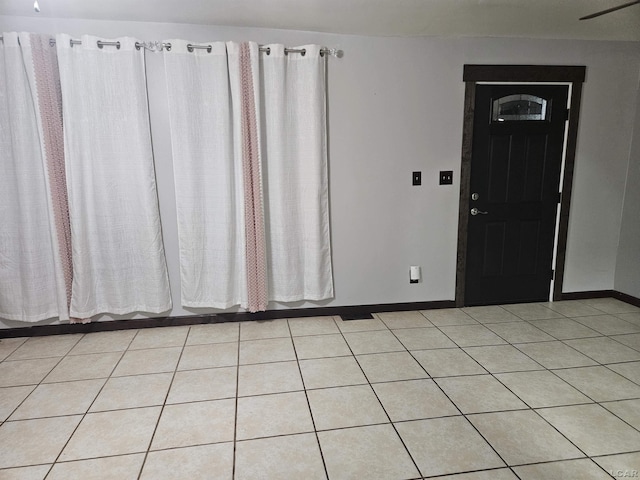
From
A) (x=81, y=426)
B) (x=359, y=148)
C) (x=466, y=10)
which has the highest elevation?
(x=466, y=10)

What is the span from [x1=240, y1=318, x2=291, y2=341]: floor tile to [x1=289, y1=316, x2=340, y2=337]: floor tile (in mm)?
64

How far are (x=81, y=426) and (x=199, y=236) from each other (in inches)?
61.4

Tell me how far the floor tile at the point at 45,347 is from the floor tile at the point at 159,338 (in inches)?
18.7

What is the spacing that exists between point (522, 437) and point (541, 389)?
1.78 ft

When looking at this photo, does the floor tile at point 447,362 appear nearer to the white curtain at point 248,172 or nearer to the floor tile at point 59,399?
the white curtain at point 248,172

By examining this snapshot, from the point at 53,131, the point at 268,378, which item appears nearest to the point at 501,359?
the point at 268,378

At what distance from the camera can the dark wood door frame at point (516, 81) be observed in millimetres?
3463

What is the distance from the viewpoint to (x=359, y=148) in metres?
3.44

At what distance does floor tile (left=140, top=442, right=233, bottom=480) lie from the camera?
Answer: 1.76 m

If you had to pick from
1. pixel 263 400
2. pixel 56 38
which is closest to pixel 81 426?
pixel 263 400

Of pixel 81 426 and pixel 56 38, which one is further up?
pixel 56 38

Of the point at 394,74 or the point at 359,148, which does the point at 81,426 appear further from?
Result: the point at 394,74

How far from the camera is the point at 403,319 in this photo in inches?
140

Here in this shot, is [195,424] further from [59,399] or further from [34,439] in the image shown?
[59,399]
